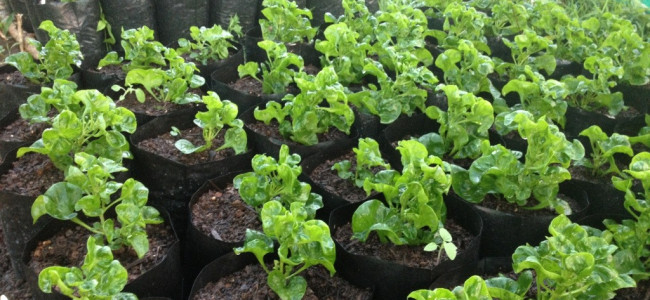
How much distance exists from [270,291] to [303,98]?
36.9 inches

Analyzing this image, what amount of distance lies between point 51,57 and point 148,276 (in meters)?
1.67

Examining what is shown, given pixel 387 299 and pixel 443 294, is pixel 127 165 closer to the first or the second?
pixel 387 299

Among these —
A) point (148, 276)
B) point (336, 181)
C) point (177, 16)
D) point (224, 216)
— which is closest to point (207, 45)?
point (177, 16)

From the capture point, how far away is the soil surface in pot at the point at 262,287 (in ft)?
6.03

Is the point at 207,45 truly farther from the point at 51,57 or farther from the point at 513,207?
the point at 513,207

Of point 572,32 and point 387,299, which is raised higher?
point 572,32

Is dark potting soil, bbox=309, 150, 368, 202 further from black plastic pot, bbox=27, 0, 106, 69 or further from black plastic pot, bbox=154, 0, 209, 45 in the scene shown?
black plastic pot, bbox=154, 0, 209, 45

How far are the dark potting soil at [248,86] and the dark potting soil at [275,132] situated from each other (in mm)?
340

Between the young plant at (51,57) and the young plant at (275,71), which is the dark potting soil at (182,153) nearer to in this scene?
the young plant at (275,71)

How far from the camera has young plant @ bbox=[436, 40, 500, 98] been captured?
9.46 feet

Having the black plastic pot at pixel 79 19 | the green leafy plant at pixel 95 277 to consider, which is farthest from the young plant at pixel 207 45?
the green leafy plant at pixel 95 277

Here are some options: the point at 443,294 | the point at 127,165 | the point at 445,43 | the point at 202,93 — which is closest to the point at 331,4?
the point at 445,43

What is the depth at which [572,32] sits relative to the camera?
12.0 feet

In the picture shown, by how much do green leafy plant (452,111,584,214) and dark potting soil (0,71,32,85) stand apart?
2.34m
